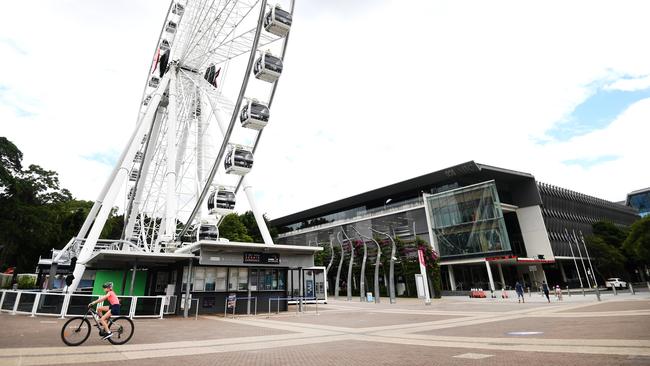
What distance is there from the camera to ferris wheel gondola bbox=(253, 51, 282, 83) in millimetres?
22062

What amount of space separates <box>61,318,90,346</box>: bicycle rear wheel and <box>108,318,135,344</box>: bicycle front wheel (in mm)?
623

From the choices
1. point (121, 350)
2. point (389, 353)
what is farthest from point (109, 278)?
point (389, 353)

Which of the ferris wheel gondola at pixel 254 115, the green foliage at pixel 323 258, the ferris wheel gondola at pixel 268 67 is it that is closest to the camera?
the ferris wheel gondola at pixel 268 67

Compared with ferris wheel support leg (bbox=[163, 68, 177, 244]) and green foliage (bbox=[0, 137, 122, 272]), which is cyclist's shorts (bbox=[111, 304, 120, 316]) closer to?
ferris wheel support leg (bbox=[163, 68, 177, 244])

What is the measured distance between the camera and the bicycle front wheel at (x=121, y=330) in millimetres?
9602

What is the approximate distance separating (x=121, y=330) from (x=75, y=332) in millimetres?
1071

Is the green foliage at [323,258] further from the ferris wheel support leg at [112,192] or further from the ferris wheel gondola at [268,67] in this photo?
the ferris wheel gondola at [268,67]

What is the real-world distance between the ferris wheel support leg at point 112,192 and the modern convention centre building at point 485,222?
95.0 ft

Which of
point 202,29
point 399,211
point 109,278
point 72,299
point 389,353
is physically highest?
point 202,29

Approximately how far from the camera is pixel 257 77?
2253 cm

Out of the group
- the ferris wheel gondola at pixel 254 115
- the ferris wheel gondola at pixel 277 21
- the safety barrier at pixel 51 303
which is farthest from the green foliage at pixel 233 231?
the ferris wheel gondola at pixel 277 21

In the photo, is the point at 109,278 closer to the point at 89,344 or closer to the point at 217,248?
the point at 217,248

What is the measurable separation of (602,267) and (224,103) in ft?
218

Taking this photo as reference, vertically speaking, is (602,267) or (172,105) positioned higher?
(172,105)
